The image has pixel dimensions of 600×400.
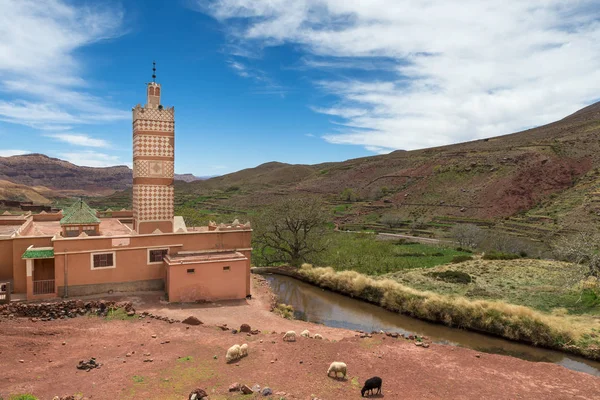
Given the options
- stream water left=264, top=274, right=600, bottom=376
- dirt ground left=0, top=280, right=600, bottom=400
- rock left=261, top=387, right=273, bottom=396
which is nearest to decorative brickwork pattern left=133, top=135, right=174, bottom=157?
dirt ground left=0, top=280, right=600, bottom=400

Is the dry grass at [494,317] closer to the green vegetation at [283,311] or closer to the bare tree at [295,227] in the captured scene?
the green vegetation at [283,311]

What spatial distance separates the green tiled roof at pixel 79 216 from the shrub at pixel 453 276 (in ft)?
70.4

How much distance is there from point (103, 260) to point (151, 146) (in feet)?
21.2

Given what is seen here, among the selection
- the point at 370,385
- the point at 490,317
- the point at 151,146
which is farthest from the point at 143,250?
the point at 490,317

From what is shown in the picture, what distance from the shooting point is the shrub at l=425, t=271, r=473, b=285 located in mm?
25625

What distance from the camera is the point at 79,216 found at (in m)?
19.6

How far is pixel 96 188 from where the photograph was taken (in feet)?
535

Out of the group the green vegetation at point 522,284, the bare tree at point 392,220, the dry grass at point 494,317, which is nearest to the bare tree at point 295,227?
the green vegetation at point 522,284

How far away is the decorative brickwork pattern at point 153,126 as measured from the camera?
2091cm

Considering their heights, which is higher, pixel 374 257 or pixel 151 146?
pixel 151 146

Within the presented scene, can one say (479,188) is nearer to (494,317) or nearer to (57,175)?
(494,317)

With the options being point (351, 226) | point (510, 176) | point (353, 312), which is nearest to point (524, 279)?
point (353, 312)

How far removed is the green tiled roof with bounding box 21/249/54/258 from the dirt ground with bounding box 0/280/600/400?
343 centimetres

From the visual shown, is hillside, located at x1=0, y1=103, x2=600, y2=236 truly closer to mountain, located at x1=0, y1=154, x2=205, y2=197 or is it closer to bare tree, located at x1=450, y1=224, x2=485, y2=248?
bare tree, located at x1=450, y1=224, x2=485, y2=248
